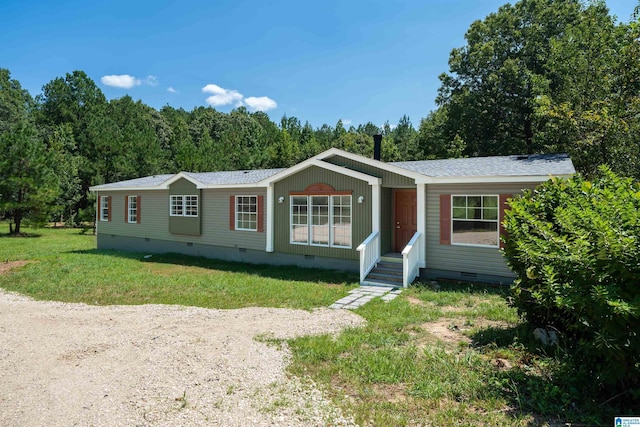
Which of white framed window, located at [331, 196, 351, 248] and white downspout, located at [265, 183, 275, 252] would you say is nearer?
white framed window, located at [331, 196, 351, 248]

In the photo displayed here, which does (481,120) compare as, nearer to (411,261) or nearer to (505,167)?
(505,167)

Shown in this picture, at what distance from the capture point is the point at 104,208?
18.8m

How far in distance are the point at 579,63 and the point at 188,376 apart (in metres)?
18.0

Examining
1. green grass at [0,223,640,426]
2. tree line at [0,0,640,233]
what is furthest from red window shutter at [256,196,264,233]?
tree line at [0,0,640,233]

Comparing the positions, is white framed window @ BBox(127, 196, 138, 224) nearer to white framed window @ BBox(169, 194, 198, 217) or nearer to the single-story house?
the single-story house

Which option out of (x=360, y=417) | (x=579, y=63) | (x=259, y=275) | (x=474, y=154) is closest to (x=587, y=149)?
(x=579, y=63)

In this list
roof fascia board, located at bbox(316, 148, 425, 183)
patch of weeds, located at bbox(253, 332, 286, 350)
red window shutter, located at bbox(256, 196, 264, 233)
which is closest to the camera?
patch of weeds, located at bbox(253, 332, 286, 350)

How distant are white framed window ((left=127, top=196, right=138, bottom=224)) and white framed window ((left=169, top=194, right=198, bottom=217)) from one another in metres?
2.78

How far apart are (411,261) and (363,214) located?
2072 mm

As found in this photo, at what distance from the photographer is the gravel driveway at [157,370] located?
11.4ft

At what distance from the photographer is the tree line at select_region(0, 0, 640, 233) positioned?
13.9 m

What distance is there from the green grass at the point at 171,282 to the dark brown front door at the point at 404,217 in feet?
6.38

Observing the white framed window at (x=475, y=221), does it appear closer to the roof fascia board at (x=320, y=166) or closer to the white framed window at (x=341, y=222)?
the roof fascia board at (x=320, y=166)

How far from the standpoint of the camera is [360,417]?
347 cm
